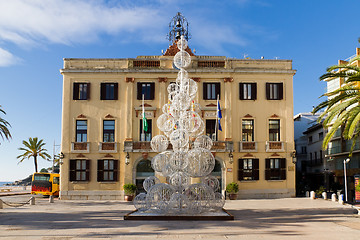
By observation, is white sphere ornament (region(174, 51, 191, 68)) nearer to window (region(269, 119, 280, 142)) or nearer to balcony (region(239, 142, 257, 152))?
balcony (region(239, 142, 257, 152))

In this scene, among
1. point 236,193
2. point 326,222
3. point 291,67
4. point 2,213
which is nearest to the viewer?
point 326,222

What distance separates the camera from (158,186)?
2017cm

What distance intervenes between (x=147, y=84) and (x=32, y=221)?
19.2 metres

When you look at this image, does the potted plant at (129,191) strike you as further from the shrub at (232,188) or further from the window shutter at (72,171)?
the shrub at (232,188)

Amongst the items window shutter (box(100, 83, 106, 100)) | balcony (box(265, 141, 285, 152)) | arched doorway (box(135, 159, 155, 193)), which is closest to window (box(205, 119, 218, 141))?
balcony (box(265, 141, 285, 152))

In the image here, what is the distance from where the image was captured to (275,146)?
36.8 m

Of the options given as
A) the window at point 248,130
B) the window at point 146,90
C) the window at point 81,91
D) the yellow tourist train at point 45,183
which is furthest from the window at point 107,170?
the window at point 248,130

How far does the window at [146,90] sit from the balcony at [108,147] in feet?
15.8

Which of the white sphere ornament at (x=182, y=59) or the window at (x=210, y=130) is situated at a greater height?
the white sphere ornament at (x=182, y=59)

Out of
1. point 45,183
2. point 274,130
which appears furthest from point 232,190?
point 45,183

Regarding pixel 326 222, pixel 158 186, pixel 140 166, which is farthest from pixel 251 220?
pixel 140 166

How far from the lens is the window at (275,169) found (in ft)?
120

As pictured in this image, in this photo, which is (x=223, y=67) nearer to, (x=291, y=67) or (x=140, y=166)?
(x=291, y=67)

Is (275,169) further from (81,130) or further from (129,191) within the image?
(81,130)
